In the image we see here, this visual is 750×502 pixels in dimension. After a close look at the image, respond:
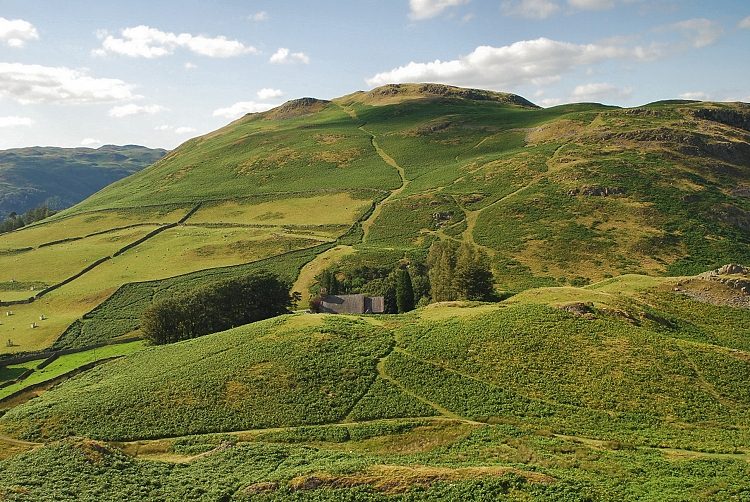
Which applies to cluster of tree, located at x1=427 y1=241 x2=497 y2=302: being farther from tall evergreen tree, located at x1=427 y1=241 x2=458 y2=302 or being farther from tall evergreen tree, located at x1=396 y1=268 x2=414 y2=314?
tall evergreen tree, located at x1=396 y1=268 x2=414 y2=314

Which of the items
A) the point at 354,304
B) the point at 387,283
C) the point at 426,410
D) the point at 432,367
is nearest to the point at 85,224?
the point at 387,283

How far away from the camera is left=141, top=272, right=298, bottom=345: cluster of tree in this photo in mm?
77500

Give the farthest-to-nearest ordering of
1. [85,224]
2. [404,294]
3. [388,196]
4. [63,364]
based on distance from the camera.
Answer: [85,224], [388,196], [404,294], [63,364]

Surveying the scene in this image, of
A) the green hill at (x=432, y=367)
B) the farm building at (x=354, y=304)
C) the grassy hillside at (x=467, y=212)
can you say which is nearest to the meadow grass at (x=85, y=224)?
the grassy hillside at (x=467, y=212)

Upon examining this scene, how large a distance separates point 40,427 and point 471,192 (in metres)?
112

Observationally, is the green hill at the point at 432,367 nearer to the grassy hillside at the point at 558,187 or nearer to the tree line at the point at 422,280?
the grassy hillside at the point at 558,187

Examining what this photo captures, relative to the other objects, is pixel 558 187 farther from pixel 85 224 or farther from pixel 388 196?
pixel 85 224

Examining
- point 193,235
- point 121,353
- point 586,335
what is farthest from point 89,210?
point 586,335

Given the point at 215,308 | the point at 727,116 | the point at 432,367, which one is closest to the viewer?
the point at 432,367

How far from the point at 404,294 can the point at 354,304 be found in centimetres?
850

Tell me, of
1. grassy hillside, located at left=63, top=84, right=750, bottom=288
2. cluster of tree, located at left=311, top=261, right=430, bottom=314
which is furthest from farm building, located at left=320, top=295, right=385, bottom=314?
grassy hillside, located at left=63, top=84, right=750, bottom=288

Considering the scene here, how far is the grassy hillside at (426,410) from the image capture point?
1143 inches

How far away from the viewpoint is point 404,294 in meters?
85.8

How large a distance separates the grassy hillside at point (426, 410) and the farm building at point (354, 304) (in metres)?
23.3
